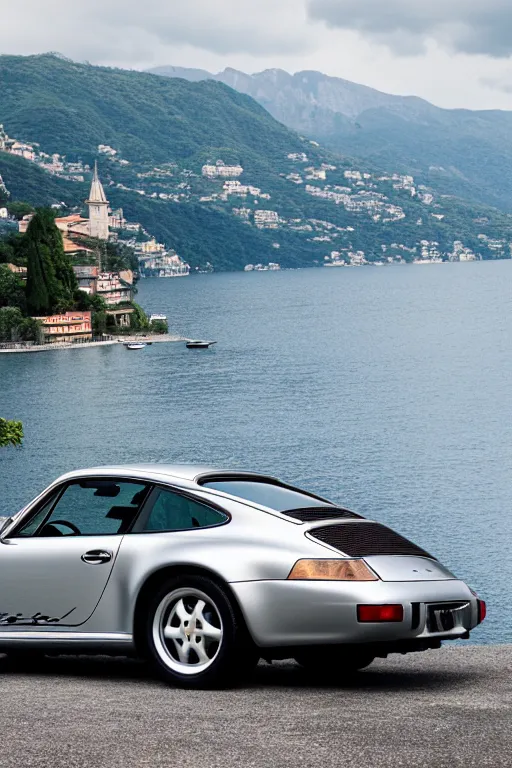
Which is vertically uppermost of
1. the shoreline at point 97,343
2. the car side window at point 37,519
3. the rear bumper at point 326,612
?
the car side window at point 37,519

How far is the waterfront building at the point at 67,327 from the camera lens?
489 ft

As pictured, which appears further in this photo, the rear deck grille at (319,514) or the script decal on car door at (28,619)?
the script decal on car door at (28,619)

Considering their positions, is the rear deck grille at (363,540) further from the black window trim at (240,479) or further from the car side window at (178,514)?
the car side window at (178,514)

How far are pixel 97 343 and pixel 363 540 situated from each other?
147135 millimetres

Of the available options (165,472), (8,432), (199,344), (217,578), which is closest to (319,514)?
(217,578)

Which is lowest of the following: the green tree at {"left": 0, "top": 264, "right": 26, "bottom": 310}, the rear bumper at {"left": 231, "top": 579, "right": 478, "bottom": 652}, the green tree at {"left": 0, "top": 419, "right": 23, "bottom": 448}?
the green tree at {"left": 0, "top": 419, "right": 23, "bottom": 448}

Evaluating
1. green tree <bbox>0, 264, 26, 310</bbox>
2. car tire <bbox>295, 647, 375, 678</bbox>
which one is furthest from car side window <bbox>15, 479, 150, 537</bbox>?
green tree <bbox>0, 264, 26, 310</bbox>

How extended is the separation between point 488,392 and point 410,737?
9905 cm

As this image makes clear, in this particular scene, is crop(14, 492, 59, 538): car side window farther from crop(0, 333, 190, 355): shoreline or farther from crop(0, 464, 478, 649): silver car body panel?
crop(0, 333, 190, 355): shoreline

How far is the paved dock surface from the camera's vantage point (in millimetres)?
5012

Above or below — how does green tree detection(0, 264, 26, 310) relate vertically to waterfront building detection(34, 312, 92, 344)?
above

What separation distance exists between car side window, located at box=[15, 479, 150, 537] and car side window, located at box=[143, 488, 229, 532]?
0.38ft

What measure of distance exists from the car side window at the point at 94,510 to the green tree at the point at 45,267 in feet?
444

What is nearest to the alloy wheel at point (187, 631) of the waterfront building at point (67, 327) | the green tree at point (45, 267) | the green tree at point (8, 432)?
the green tree at point (8, 432)
